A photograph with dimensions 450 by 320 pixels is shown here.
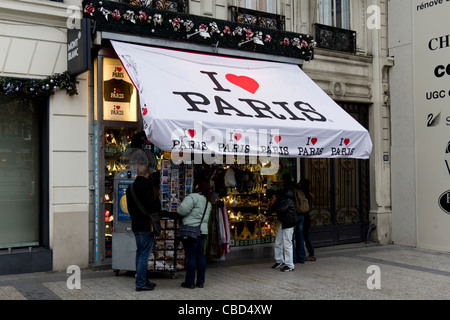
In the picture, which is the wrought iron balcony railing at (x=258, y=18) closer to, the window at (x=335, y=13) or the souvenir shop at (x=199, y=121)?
the souvenir shop at (x=199, y=121)

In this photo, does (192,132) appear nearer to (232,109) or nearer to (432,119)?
(232,109)

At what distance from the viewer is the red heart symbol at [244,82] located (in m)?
8.77

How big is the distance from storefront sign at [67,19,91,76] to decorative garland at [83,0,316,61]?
475mm

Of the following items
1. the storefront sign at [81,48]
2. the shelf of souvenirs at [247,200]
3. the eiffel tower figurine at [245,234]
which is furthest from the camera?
the eiffel tower figurine at [245,234]

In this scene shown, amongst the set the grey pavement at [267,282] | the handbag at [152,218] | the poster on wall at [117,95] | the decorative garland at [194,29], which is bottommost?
the grey pavement at [267,282]

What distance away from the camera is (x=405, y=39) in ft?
39.2

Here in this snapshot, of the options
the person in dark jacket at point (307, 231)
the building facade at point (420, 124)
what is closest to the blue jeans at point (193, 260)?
the person in dark jacket at point (307, 231)

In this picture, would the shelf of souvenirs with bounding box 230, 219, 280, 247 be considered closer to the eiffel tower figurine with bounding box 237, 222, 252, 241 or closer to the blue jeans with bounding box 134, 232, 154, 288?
the eiffel tower figurine with bounding box 237, 222, 252, 241

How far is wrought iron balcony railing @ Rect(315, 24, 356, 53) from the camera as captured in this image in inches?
449

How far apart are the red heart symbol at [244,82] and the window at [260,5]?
2.19m

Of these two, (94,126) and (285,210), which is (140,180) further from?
(285,210)

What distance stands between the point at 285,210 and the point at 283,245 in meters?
0.62

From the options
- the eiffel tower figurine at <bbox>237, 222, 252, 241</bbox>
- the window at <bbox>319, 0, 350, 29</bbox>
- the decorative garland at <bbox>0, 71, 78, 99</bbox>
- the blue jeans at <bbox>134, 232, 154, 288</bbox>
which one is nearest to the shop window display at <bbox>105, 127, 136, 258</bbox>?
the decorative garland at <bbox>0, 71, 78, 99</bbox>

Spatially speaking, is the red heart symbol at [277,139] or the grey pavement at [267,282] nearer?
the grey pavement at [267,282]
